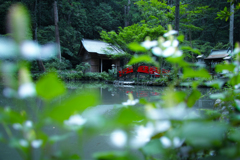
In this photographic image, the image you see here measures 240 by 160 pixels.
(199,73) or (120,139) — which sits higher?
(199,73)

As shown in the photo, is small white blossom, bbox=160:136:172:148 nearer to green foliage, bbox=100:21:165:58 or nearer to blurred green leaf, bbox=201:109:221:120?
blurred green leaf, bbox=201:109:221:120

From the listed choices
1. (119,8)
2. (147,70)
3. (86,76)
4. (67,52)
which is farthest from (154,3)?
(119,8)

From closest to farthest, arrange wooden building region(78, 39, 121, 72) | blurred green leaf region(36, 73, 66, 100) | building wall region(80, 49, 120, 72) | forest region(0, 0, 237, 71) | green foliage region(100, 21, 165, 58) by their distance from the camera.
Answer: blurred green leaf region(36, 73, 66, 100) < green foliage region(100, 21, 165, 58) < forest region(0, 0, 237, 71) < wooden building region(78, 39, 121, 72) < building wall region(80, 49, 120, 72)

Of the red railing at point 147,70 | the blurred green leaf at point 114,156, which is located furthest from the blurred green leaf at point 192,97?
the red railing at point 147,70

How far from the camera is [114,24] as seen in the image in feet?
70.1

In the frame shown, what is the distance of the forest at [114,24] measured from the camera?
10938 mm

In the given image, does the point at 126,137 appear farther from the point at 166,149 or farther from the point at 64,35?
the point at 64,35

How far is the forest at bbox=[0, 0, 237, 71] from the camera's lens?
1094 cm

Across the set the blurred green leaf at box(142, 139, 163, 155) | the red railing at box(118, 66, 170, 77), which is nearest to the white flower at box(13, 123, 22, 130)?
the blurred green leaf at box(142, 139, 163, 155)

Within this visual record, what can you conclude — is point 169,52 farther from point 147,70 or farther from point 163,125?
point 147,70

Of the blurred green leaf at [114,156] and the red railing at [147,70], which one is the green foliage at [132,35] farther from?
the blurred green leaf at [114,156]

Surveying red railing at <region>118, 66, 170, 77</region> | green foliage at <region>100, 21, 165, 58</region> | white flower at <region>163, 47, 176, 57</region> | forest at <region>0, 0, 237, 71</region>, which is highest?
forest at <region>0, 0, 237, 71</region>

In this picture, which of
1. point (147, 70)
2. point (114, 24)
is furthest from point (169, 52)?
point (114, 24)

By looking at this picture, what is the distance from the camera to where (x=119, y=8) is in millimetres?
23516
